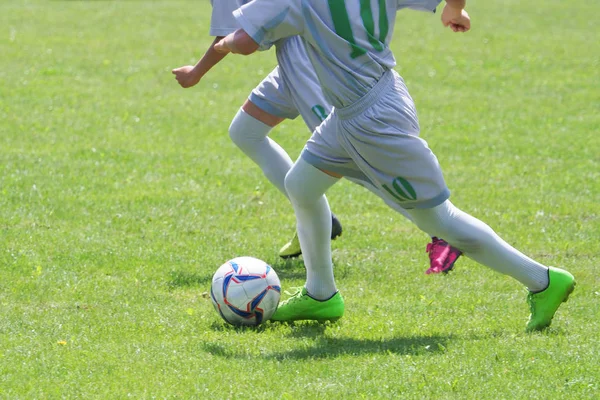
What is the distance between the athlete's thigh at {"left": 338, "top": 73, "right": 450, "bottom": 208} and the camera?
4.77 m

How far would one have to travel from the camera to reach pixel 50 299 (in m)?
5.80

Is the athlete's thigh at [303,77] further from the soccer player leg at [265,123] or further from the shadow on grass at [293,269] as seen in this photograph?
the shadow on grass at [293,269]

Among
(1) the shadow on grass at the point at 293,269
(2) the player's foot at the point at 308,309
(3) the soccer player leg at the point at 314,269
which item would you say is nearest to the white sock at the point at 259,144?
(1) the shadow on grass at the point at 293,269

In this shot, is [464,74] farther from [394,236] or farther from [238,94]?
[394,236]

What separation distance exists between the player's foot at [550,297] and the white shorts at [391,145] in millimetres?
707

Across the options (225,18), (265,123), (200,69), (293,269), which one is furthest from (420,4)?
(293,269)

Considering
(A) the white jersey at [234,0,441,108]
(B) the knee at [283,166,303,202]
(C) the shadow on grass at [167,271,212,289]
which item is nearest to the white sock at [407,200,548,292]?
(B) the knee at [283,166,303,202]

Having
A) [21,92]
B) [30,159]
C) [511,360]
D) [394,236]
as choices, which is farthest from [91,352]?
[21,92]

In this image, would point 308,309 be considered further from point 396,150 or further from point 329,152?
point 396,150

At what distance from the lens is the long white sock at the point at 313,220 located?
5.18m

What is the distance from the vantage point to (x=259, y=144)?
6641mm

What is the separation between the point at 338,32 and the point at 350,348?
1510 millimetres

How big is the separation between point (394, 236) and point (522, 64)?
30.2 feet

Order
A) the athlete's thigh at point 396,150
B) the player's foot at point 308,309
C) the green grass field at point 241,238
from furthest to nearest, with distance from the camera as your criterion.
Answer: the player's foot at point 308,309, the athlete's thigh at point 396,150, the green grass field at point 241,238
